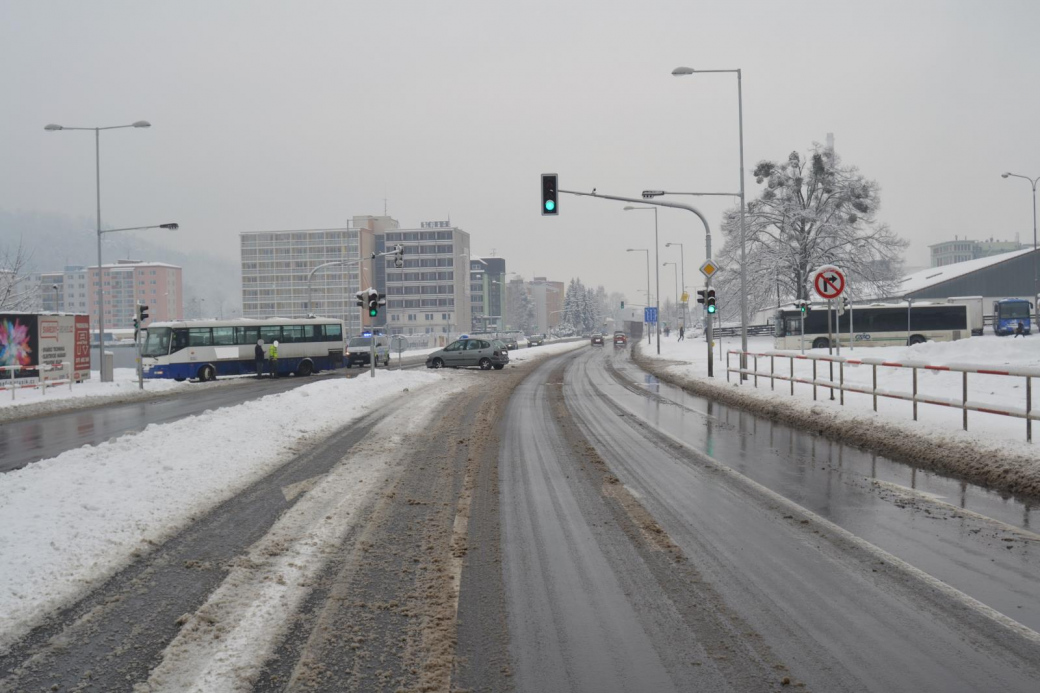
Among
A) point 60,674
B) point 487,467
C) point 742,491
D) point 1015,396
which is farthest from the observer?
point 1015,396

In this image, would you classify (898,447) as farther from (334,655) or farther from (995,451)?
(334,655)

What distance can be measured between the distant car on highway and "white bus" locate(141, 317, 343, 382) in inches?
240

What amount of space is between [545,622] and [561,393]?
58.9 feet

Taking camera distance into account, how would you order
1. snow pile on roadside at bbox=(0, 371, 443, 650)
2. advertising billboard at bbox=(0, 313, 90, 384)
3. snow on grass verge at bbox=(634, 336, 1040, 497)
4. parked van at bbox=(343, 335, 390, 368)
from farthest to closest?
parked van at bbox=(343, 335, 390, 368) < advertising billboard at bbox=(0, 313, 90, 384) < snow on grass verge at bbox=(634, 336, 1040, 497) < snow pile on roadside at bbox=(0, 371, 443, 650)

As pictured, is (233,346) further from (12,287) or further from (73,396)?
(12,287)

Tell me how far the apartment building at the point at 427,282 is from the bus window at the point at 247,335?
11662 cm

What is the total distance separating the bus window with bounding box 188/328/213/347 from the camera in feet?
111

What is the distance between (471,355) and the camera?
39.1m

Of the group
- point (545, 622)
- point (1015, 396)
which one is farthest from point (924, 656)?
point (1015, 396)

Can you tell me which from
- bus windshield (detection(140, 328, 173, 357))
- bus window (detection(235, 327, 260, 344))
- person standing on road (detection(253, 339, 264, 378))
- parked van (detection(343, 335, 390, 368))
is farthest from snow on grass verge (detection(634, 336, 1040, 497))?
parked van (detection(343, 335, 390, 368))

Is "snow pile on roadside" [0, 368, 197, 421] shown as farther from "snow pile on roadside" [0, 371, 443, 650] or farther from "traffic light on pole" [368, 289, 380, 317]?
"snow pile on roadside" [0, 371, 443, 650]

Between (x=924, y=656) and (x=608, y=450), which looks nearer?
(x=924, y=656)

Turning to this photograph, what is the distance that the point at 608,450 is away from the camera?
1088 centimetres

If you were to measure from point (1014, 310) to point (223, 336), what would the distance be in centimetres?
5767
